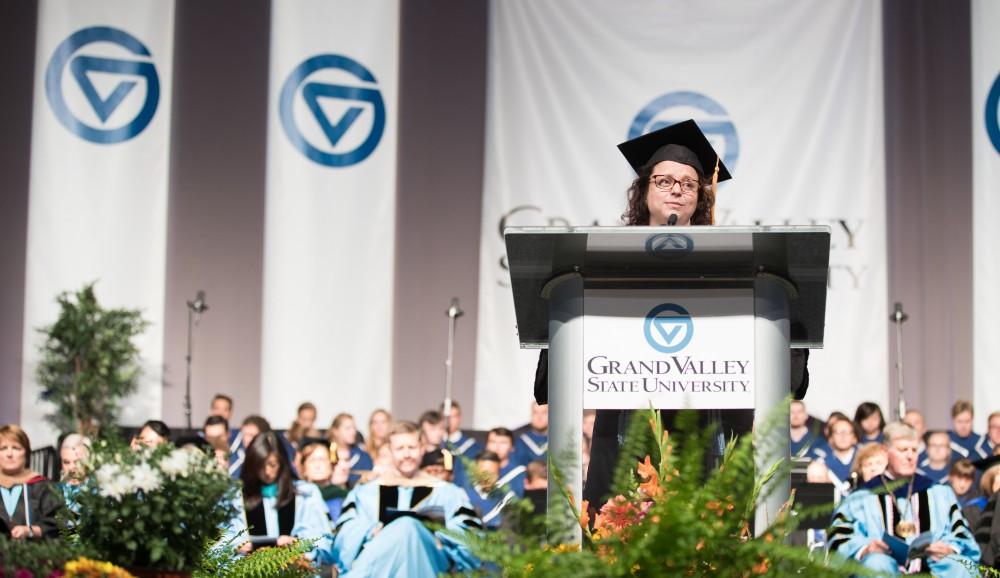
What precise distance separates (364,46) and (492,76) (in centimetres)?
125

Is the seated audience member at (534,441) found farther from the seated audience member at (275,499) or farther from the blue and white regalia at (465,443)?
the seated audience member at (275,499)

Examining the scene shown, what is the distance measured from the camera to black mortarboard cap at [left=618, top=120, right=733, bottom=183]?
312 centimetres

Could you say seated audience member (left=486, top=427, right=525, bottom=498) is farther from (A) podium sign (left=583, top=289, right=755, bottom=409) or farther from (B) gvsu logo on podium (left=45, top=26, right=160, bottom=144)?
(A) podium sign (left=583, top=289, right=755, bottom=409)

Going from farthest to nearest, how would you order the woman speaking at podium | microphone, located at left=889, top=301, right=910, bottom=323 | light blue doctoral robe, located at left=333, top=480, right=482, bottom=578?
microphone, located at left=889, top=301, right=910, bottom=323 < light blue doctoral robe, located at left=333, top=480, right=482, bottom=578 < the woman speaking at podium

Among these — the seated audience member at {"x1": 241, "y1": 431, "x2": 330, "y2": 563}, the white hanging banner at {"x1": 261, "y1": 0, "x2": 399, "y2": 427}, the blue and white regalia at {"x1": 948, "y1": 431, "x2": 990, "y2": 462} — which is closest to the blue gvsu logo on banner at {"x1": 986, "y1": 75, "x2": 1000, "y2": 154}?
the blue and white regalia at {"x1": 948, "y1": 431, "x2": 990, "y2": 462}

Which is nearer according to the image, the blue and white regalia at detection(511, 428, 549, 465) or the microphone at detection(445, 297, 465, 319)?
the blue and white regalia at detection(511, 428, 549, 465)

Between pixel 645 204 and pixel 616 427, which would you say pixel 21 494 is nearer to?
pixel 645 204

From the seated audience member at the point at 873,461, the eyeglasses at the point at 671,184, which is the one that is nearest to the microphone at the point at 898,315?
the seated audience member at the point at 873,461

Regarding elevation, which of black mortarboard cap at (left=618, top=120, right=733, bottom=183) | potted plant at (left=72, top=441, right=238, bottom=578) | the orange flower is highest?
black mortarboard cap at (left=618, top=120, right=733, bottom=183)

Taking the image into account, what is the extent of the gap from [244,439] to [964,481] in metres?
5.13

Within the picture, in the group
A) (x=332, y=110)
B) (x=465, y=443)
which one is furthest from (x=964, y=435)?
(x=332, y=110)

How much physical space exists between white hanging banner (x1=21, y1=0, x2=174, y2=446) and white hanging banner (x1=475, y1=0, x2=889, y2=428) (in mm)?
3201

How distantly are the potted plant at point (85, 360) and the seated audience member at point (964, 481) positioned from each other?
6942 mm

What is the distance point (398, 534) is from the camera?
6523mm
